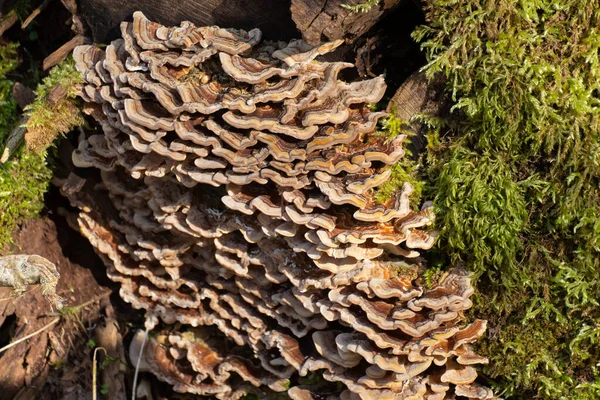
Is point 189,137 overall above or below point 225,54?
below

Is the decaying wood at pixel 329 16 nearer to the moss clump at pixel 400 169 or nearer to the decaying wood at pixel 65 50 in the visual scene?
the moss clump at pixel 400 169

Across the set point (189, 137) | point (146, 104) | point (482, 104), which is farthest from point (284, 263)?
point (482, 104)

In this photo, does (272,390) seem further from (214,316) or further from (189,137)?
(189,137)

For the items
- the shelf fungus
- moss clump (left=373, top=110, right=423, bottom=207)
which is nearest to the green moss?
the shelf fungus

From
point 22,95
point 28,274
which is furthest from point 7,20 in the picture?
point 28,274

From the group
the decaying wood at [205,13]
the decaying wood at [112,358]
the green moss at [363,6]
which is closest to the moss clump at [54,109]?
the decaying wood at [205,13]
